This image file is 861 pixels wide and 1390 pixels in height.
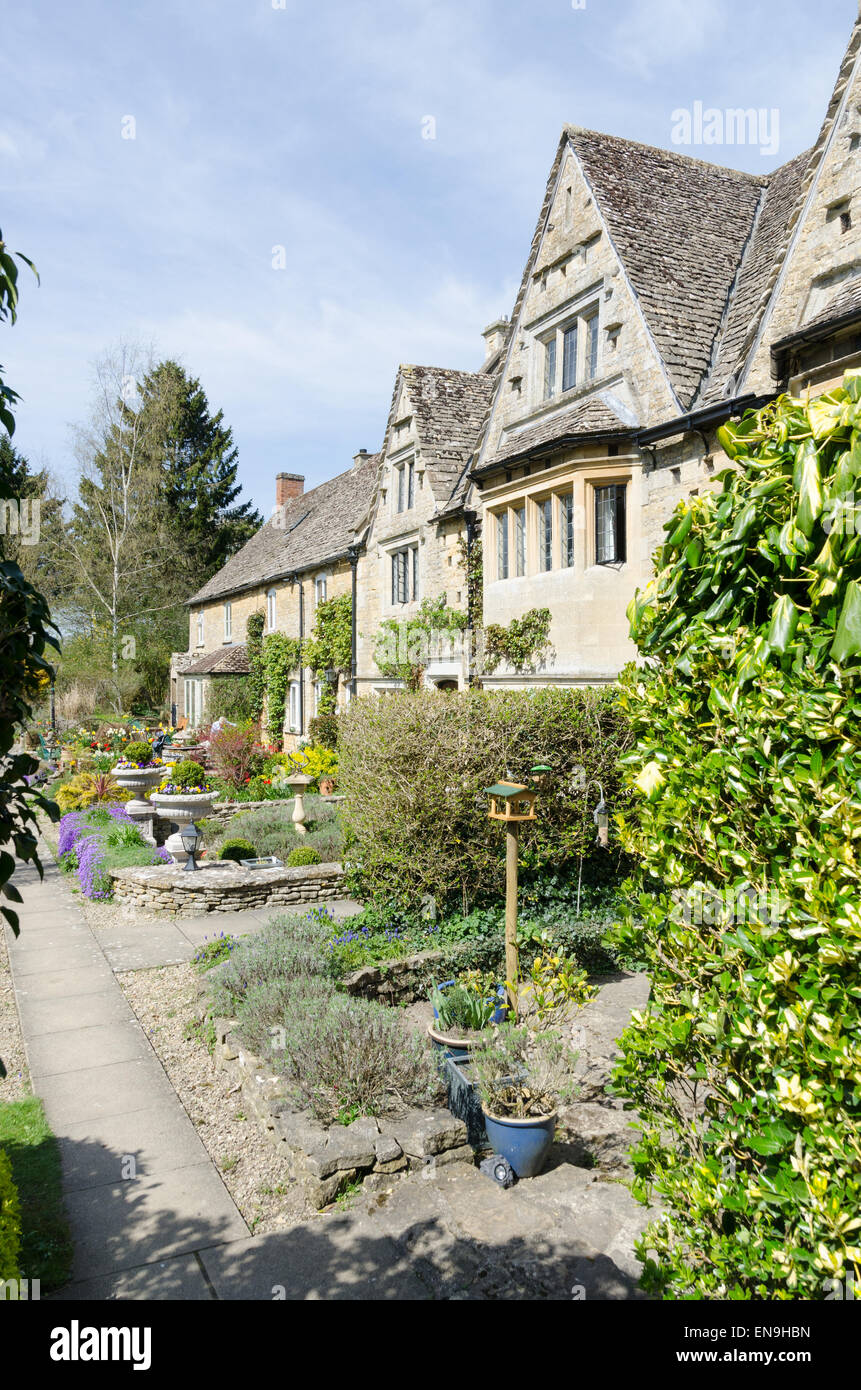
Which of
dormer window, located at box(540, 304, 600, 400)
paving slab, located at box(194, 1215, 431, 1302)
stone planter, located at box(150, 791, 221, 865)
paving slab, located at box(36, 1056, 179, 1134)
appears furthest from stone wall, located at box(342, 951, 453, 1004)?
dormer window, located at box(540, 304, 600, 400)

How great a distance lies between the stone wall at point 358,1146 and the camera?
5.06 metres

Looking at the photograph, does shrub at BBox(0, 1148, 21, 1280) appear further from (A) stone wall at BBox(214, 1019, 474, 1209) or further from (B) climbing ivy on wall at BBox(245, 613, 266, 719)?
(B) climbing ivy on wall at BBox(245, 613, 266, 719)

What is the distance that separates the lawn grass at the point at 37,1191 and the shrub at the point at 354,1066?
5.38 feet

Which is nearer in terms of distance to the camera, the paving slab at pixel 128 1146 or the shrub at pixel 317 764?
the paving slab at pixel 128 1146

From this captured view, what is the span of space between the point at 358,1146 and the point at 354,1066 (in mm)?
617

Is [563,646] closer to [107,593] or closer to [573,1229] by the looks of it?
[573,1229]

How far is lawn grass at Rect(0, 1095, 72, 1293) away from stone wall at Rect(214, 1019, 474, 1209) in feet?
4.63

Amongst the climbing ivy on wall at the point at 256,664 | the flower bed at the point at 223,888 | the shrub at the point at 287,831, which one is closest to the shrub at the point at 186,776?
the shrub at the point at 287,831

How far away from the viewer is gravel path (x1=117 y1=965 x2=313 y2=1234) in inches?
199

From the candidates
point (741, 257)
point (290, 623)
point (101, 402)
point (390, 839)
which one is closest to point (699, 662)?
point (390, 839)

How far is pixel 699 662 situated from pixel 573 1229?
3.53 metres

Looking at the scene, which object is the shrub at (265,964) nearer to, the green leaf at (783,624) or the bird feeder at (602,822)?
the bird feeder at (602,822)

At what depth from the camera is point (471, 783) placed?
9312 millimetres

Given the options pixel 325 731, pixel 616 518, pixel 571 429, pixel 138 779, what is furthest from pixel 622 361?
pixel 325 731
